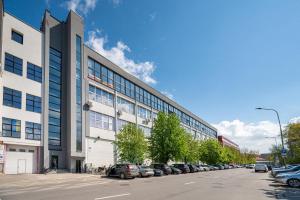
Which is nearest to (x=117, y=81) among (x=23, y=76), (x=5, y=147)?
(x=23, y=76)

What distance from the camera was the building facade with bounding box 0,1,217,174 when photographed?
35.1 m

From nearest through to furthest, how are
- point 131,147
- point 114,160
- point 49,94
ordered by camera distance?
point 49,94, point 131,147, point 114,160

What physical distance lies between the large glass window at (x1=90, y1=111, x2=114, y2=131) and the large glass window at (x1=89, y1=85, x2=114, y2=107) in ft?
6.64

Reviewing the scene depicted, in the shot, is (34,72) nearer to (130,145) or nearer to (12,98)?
(12,98)

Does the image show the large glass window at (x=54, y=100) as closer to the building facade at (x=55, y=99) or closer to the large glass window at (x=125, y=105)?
the building facade at (x=55, y=99)

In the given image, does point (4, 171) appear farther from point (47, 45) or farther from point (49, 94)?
point (47, 45)

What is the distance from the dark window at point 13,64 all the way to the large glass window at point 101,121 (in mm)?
12711

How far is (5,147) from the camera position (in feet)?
111

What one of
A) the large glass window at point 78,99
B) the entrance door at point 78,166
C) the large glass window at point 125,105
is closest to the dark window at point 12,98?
the large glass window at point 78,99

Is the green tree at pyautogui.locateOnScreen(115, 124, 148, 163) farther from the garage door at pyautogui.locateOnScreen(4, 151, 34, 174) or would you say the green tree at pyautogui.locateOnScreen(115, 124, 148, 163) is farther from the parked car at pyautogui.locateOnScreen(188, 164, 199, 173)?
the garage door at pyautogui.locateOnScreen(4, 151, 34, 174)

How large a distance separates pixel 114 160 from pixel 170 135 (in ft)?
32.0

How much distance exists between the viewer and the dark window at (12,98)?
1347 inches

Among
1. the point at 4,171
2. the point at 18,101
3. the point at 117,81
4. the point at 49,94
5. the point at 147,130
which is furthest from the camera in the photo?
the point at 147,130

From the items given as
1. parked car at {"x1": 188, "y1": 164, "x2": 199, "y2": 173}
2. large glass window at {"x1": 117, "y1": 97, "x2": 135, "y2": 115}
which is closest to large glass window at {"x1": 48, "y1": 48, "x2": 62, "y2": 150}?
large glass window at {"x1": 117, "y1": 97, "x2": 135, "y2": 115}
